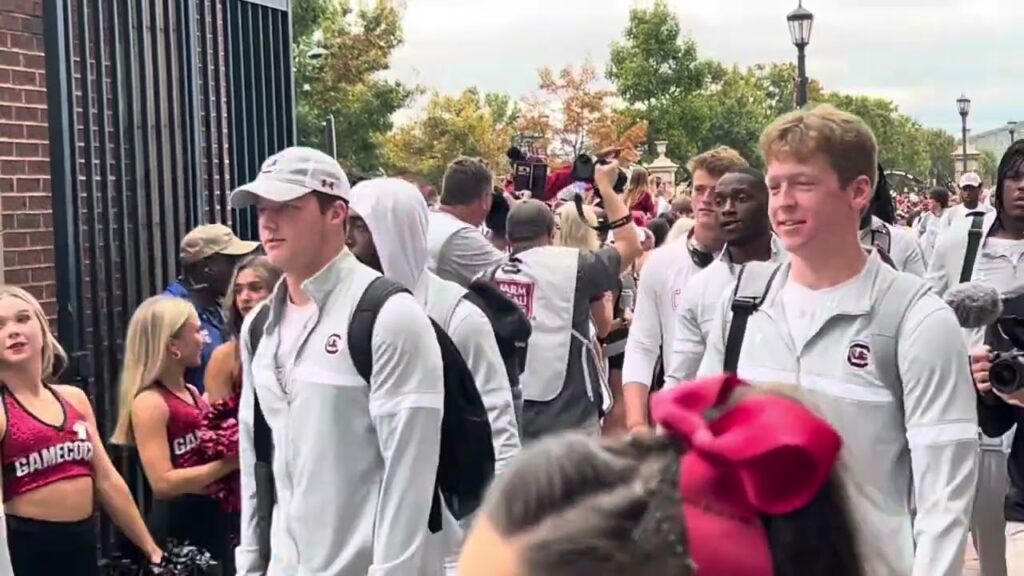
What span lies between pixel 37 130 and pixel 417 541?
361 cm

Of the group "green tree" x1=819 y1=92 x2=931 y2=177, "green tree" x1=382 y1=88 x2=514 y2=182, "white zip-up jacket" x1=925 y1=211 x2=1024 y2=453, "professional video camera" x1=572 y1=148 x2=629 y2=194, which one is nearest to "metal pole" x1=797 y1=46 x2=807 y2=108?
"professional video camera" x1=572 y1=148 x2=629 y2=194

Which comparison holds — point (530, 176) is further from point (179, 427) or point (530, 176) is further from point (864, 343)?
point (864, 343)

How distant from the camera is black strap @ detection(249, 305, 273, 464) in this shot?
13.4 ft

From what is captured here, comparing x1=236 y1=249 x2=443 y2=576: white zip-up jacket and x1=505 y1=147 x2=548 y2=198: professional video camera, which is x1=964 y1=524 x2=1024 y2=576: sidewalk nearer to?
x1=236 y1=249 x2=443 y2=576: white zip-up jacket

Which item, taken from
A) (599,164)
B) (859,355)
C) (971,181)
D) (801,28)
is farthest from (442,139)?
(859,355)

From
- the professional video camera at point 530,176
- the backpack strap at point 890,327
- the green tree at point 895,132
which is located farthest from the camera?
the green tree at point 895,132

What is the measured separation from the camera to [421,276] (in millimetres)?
4730

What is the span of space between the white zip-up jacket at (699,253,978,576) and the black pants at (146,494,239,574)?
311cm

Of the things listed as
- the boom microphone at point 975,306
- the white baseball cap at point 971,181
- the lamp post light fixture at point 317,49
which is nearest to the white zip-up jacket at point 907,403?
the boom microphone at point 975,306

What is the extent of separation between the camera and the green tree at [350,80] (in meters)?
40.7

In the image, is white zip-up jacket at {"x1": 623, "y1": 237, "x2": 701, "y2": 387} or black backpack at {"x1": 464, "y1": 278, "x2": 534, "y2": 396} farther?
white zip-up jacket at {"x1": 623, "y1": 237, "x2": 701, "y2": 387}

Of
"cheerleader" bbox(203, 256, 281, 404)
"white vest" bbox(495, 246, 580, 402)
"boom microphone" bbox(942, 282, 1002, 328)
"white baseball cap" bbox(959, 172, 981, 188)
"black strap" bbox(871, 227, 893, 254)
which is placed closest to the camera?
"boom microphone" bbox(942, 282, 1002, 328)

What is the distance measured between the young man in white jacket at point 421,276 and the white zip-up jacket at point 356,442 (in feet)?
2.24

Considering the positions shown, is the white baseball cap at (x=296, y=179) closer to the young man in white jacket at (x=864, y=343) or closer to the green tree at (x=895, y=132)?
the young man in white jacket at (x=864, y=343)
